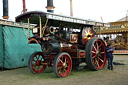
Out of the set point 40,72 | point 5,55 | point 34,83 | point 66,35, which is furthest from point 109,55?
point 5,55

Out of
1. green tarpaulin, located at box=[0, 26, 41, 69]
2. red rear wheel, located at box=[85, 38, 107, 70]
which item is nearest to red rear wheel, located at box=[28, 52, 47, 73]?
green tarpaulin, located at box=[0, 26, 41, 69]

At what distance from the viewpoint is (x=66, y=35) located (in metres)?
6.45

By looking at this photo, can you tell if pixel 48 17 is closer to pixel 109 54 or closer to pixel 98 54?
pixel 98 54

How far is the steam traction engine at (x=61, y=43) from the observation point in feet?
18.4

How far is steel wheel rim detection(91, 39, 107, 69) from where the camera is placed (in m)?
6.82

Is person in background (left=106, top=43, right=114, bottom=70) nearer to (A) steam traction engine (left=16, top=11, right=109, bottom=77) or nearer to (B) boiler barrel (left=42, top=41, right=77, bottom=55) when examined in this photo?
(A) steam traction engine (left=16, top=11, right=109, bottom=77)

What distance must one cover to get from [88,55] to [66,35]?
116 centimetres

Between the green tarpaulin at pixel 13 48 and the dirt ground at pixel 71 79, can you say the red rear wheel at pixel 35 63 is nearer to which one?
the dirt ground at pixel 71 79

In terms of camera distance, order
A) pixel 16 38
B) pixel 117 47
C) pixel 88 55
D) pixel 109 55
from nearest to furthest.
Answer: pixel 88 55 → pixel 109 55 → pixel 16 38 → pixel 117 47

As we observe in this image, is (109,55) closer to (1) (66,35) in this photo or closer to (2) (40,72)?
(1) (66,35)

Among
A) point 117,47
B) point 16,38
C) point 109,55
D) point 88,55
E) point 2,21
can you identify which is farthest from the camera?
point 117,47

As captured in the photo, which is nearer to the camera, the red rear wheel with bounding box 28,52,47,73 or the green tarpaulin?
the red rear wheel with bounding box 28,52,47,73

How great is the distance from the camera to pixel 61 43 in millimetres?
6113

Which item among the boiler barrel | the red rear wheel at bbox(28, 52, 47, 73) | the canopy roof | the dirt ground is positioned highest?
the canopy roof
